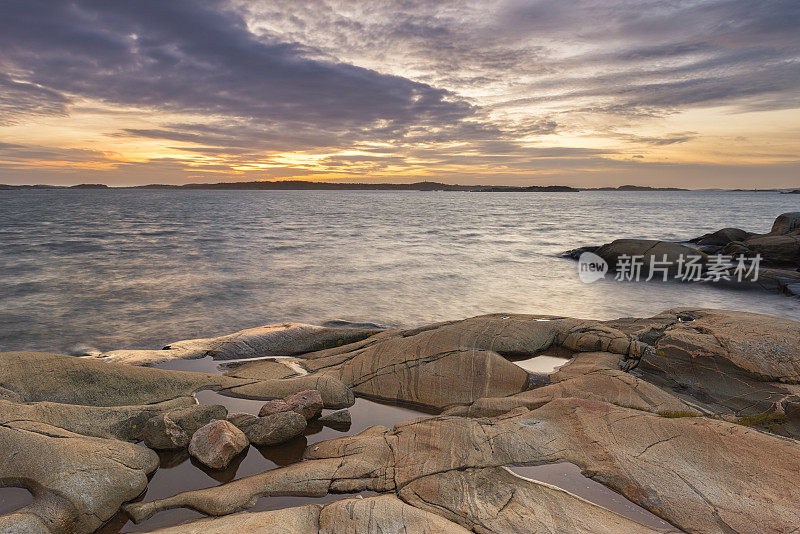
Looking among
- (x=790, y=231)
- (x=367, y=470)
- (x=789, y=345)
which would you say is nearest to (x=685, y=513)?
(x=367, y=470)

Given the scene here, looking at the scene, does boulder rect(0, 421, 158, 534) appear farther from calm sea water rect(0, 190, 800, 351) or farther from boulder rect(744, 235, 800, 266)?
boulder rect(744, 235, 800, 266)

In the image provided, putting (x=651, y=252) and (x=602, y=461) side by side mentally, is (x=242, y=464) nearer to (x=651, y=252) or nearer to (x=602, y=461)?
(x=602, y=461)

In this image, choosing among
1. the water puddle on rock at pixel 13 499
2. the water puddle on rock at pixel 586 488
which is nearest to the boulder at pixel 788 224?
the water puddle on rock at pixel 586 488

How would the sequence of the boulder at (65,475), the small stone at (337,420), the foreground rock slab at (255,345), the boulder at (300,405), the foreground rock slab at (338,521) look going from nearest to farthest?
the foreground rock slab at (338,521), the boulder at (65,475), the boulder at (300,405), the small stone at (337,420), the foreground rock slab at (255,345)

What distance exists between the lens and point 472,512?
4285 mm

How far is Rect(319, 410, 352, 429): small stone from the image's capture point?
7.04 meters

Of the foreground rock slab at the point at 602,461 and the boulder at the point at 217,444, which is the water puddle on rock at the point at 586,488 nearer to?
the foreground rock slab at the point at 602,461

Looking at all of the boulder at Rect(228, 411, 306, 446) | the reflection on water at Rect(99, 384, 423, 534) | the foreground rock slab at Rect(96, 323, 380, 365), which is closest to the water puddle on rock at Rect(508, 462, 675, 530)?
the reflection on water at Rect(99, 384, 423, 534)

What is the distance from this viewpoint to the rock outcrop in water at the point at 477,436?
169 inches

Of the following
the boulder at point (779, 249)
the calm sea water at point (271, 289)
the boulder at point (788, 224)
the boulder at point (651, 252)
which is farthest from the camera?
the boulder at point (788, 224)

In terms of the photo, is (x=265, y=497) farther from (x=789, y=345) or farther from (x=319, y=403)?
(x=789, y=345)

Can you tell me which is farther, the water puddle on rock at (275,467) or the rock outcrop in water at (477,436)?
the water puddle on rock at (275,467)

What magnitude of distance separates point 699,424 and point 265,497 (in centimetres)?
564

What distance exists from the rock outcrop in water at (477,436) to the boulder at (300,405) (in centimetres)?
37
